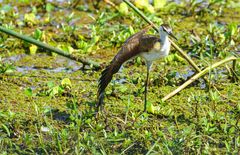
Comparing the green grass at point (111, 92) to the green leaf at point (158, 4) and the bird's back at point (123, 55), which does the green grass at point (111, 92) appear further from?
the bird's back at point (123, 55)

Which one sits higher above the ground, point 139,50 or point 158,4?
point 158,4

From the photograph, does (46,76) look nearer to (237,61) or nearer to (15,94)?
(15,94)

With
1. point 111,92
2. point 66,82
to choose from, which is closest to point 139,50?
point 111,92

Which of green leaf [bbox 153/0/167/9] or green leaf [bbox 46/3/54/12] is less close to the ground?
green leaf [bbox 153/0/167/9]

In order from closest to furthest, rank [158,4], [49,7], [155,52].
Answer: [155,52]
[49,7]
[158,4]

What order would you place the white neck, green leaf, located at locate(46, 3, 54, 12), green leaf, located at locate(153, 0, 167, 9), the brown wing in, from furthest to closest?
green leaf, located at locate(153, 0, 167, 9) < green leaf, located at locate(46, 3, 54, 12) < the white neck < the brown wing

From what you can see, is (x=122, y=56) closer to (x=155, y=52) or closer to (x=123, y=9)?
(x=155, y=52)

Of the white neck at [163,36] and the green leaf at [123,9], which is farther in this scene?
the green leaf at [123,9]

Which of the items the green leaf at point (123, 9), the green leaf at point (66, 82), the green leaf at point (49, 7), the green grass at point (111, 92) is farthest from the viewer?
the green leaf at point (49, 7)

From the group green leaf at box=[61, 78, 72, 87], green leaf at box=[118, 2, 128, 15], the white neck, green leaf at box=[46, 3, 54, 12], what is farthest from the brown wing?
green leaf at box=[46, 3, 54, 12]

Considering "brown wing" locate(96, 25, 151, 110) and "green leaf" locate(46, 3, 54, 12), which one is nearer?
"brown wing" locate(96, 25, 151, 110)

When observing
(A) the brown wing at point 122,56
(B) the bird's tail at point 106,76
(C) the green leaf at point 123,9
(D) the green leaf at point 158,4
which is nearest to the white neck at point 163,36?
(A) the brown wing at point 122,56

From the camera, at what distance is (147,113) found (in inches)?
189

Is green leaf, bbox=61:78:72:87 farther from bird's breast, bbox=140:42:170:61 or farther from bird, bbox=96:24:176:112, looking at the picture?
bird's breast, bbox=140:42:170:61
